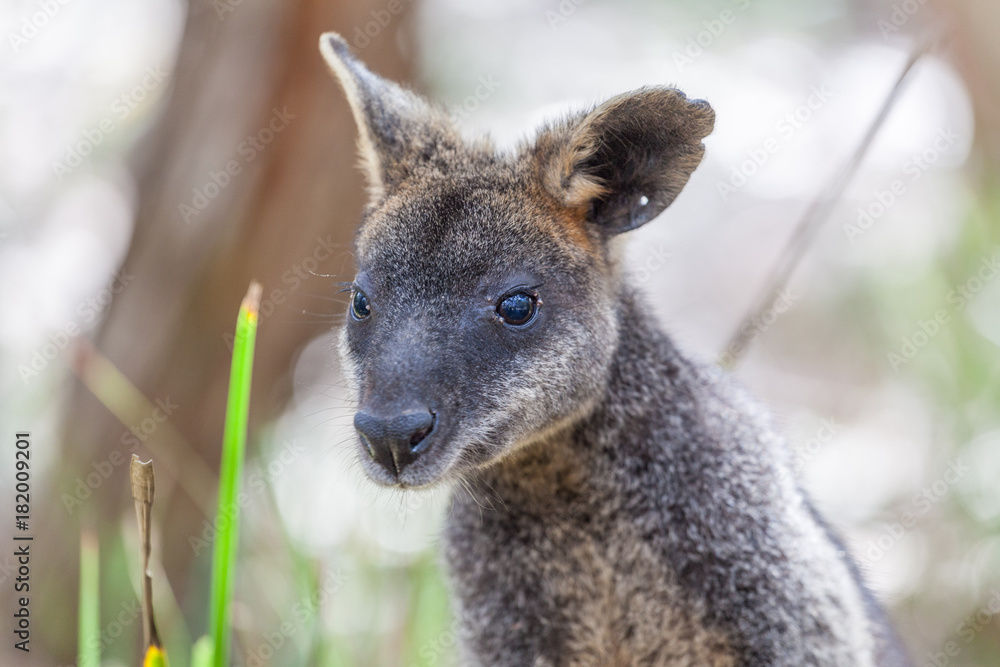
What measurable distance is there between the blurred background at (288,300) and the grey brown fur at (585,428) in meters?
0.60

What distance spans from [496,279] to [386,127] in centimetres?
104

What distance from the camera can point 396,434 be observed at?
2.84 metres

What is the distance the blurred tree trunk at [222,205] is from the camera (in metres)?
5.92

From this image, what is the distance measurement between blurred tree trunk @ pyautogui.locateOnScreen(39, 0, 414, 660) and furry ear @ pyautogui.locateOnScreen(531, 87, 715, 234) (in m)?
2.76

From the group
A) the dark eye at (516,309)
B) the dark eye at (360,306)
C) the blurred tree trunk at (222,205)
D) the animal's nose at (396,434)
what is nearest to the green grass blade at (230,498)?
the animal's nose at (396,434)

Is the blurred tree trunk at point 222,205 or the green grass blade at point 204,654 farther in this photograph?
the blurred tree trunk at point 222,205

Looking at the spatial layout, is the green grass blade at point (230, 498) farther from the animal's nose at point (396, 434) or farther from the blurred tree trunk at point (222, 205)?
the blurred tree trunk at point (222, 205)

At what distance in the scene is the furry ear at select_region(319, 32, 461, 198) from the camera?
150 inches

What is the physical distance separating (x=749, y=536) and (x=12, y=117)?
6638mm

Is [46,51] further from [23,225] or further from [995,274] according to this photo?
[995,274]

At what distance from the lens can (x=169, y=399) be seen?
632cm

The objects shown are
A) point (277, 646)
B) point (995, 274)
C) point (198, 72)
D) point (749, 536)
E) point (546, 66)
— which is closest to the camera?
point (749, 536)

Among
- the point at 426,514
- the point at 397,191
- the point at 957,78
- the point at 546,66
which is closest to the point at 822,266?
the point at 957,78

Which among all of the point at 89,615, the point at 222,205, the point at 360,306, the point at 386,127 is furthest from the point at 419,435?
the point at 222,205
